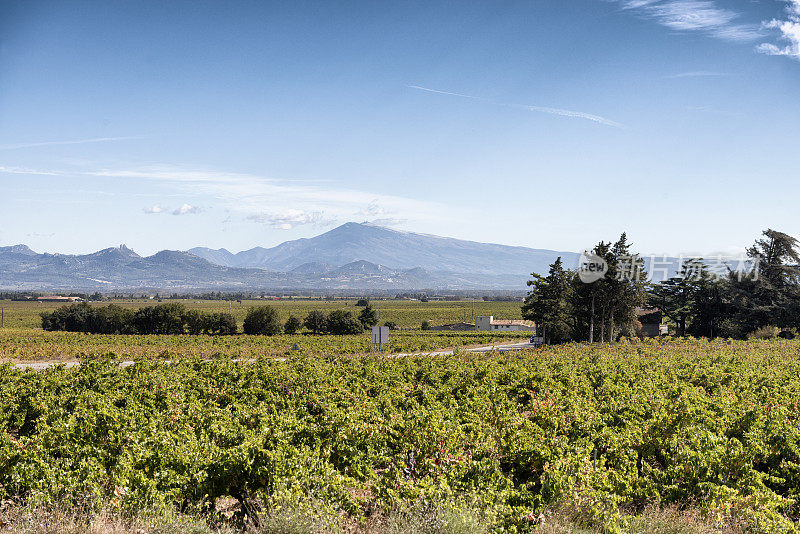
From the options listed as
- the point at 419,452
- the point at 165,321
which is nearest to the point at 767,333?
the point at 419,452

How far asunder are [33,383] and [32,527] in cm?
1486

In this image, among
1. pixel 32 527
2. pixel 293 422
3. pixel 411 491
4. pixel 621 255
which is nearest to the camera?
pixel 32 527

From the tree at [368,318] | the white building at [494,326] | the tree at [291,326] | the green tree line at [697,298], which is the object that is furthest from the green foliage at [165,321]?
the green tree line at [697,298]

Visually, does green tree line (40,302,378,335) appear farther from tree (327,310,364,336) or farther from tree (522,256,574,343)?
tree (522,256,574,343)

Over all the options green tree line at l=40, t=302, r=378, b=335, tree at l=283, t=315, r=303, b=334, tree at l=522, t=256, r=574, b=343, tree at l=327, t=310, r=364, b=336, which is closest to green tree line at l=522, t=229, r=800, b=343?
tree at l=522, t=256, r=574, b=343

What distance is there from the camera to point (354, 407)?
47.8 feet

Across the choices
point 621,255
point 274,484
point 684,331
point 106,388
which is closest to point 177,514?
point 274,484

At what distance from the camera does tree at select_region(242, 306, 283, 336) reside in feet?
265

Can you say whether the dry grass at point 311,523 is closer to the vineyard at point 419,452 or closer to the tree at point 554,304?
the vineyard at point 419,452

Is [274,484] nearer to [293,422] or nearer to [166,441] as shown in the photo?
[166,441]

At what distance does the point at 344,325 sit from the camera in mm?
81688

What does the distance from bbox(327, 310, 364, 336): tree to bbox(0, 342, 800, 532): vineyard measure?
6294 cm

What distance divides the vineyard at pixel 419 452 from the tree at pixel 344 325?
206 ft

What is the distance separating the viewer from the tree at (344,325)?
8150cm
